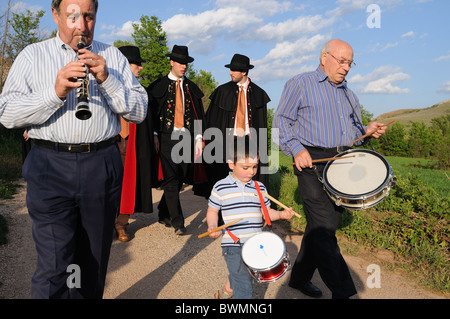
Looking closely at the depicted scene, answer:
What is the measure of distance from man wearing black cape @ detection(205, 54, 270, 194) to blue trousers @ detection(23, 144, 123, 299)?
4.00 meters

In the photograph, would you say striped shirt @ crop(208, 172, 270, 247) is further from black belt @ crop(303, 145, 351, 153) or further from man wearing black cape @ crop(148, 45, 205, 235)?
man wearing black cape @ crop(148, 45, 205, 235)

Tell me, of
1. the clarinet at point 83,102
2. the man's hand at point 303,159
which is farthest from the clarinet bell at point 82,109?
the man's hand at point 303,159

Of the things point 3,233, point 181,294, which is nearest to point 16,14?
point 3,233

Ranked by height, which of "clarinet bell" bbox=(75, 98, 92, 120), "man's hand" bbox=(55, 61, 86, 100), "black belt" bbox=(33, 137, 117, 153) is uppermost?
"man's hand" bbox=(55, 61, 86, 100)

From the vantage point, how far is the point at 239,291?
3.16 m

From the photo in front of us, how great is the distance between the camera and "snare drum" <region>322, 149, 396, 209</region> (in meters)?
3.24

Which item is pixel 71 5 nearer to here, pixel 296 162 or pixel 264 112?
pixel 296 162

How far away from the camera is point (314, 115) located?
3748 mm

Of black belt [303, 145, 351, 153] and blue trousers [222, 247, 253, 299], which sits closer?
blue trousers [222, 247, 253, 299]

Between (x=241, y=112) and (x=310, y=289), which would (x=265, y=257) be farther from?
(x=241, y=112)

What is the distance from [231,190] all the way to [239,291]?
0.82 meters

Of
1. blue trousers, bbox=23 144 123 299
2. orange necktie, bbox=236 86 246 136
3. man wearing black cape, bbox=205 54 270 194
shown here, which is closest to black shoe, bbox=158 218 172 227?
man wearing black cape, bbox=205 54 270 194

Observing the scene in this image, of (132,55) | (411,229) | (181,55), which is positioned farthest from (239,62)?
(411,229)

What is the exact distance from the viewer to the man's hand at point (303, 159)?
3.56m
